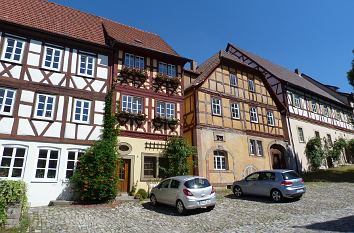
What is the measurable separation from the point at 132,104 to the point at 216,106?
7155mm

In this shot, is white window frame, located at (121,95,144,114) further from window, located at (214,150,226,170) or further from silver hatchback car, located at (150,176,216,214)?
window, located at (214,150,226,170)

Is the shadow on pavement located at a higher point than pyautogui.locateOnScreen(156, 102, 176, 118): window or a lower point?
lower

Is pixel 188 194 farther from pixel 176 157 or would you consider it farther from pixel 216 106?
pixel 216 106

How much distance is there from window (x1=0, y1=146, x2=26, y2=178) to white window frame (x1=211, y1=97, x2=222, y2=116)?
43.8 ft

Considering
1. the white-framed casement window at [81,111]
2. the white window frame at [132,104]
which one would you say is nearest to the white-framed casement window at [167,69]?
the white window frame at [132,104]

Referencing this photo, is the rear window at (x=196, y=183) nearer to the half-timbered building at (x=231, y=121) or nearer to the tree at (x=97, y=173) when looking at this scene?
the tree at (x=97, y=173)

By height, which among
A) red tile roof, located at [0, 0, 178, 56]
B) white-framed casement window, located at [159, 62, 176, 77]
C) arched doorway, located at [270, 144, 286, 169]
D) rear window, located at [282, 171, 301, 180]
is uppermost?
red tile roof, located at [0, 0, 178, 56]

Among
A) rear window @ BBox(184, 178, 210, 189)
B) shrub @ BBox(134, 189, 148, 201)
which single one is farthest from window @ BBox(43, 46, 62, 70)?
rear window @ BBox(184, 178, 210, 189)

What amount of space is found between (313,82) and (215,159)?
27.9 metres

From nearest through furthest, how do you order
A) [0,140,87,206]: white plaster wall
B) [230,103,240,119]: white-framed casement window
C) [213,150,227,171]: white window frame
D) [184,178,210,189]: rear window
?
[184,178,210,189]: rear window, [0,140,87,206]: white plaster wall, [213,150,227,171]: white window frame, [230,103,240,119]: white-framed casement window

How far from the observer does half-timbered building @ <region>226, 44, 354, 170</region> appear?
93.5ft

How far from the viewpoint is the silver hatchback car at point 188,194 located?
13.2m

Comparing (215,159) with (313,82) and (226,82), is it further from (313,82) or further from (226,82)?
(313,82)

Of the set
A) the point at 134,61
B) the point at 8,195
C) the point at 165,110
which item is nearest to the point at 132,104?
the point at 165,110
